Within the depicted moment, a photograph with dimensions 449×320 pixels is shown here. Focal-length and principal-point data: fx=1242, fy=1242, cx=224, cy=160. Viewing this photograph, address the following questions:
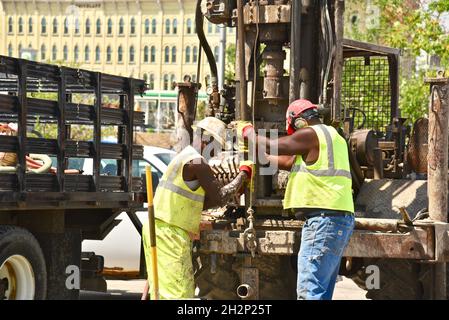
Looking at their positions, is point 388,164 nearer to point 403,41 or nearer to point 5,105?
point 5,105

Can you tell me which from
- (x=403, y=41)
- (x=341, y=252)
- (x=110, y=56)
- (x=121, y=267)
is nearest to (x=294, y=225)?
(x=341, y=252)

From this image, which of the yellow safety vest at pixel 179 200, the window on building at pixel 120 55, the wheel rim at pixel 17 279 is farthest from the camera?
the window on building at pixel 120 55

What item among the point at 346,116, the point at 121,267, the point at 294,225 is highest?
the point at 346,116

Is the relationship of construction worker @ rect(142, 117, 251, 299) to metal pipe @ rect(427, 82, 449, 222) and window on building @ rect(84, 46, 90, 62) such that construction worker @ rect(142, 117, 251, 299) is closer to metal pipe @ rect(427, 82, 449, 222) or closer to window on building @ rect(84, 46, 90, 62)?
metal pipe @ rect(427, 82, 449, 222)

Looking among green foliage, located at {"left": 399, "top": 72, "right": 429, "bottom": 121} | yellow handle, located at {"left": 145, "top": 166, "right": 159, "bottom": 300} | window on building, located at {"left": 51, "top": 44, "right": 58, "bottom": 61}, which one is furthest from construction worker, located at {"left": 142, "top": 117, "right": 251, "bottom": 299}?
window on building, located at {"left": 51, "top": 44, "right": 58, "bottom": 61}

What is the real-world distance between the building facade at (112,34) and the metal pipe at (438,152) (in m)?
112

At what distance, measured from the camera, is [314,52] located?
11.2 m

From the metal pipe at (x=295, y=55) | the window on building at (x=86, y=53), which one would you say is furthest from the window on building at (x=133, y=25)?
the metal pipe at (x=295, y=55)

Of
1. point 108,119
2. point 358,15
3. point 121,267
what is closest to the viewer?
point 108,119

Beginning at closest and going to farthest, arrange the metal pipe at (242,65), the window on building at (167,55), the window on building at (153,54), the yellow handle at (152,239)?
1. the yellow handle at (152,239)
2. the metal pipe at (242,65)
3. the window on building at (167,55)
4. the window on building at (153,54)

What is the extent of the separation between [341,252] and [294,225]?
1.36 metres

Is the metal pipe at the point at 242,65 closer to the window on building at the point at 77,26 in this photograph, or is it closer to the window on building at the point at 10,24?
the window on building at the point at 77,26

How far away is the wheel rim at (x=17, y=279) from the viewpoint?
10523 mm

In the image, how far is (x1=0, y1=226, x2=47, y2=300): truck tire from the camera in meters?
10.3
